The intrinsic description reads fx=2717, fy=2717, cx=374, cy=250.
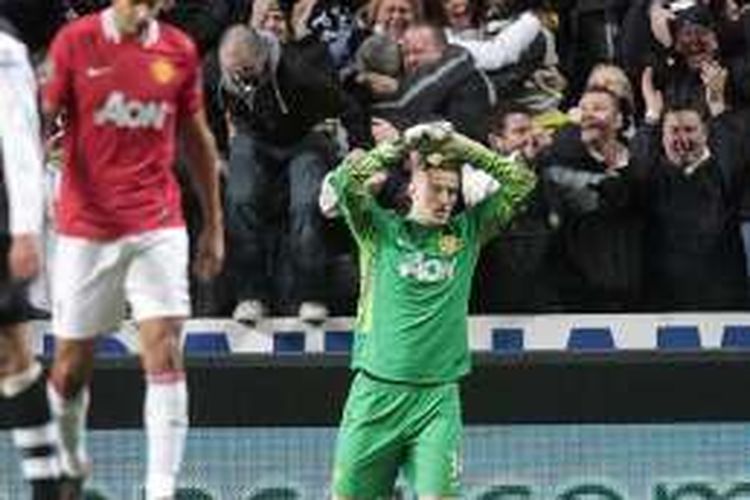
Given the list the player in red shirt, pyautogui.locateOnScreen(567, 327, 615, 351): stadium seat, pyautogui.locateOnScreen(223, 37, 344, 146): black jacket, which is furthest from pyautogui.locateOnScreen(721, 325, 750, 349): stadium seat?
the player in red shirt

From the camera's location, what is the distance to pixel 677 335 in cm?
1369

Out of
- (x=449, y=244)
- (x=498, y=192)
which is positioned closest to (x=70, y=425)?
(x=449, y=244)

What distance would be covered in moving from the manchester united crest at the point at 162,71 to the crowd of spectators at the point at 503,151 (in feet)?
8.32

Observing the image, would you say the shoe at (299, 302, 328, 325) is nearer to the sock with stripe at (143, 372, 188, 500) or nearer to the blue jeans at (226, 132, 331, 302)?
the blue jeans at (226, 132, 331, 302)

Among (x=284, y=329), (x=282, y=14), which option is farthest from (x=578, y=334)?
(x=282, y=14)

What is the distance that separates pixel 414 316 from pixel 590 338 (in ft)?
6.45

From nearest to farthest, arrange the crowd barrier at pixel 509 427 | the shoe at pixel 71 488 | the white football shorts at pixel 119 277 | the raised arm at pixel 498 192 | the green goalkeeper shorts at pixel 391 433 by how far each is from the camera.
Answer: the shoe at pixel 71 488 < the white football shorts at pixel 119 277 < the green goalkeeper shorts at pixel 391 433 < the raised arm at pixel 498 192 < the crowd barrier at pixel 509 427

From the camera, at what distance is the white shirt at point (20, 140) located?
1029cm

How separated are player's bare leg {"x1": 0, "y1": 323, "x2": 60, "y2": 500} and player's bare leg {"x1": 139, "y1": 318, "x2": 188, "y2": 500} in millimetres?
402

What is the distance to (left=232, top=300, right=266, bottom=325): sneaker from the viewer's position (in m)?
13.6

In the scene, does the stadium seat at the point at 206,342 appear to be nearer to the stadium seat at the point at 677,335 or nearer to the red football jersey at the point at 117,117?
the stadium seat at the point at 677,335

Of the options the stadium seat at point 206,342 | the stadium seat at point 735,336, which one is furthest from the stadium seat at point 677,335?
the stadium seat at point 206,342

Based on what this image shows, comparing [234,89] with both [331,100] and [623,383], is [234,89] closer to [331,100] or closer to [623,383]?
[331,100]

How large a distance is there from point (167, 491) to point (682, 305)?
382 centimetres
